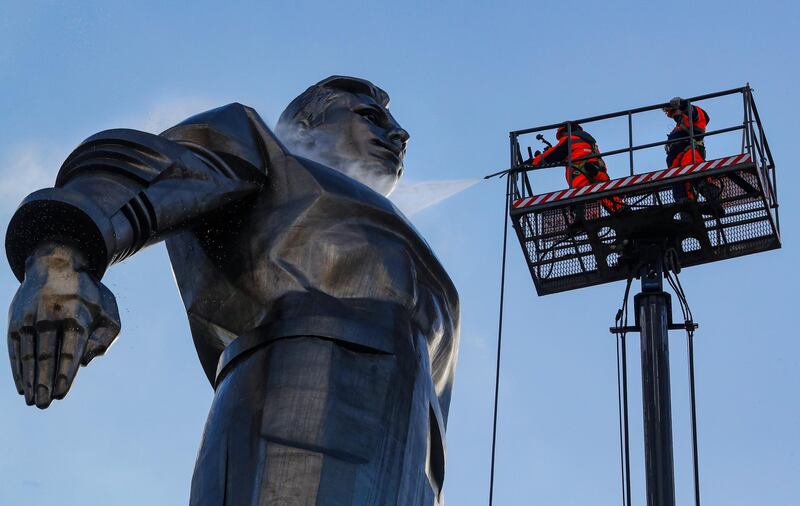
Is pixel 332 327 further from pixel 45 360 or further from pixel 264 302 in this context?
pixel 45 360

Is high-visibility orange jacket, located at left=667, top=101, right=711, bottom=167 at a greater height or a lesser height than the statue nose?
greater

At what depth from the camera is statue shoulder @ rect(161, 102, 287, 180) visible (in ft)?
20.3

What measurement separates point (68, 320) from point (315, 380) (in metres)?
0.89

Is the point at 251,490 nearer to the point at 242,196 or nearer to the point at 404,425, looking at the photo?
the point at 404,425

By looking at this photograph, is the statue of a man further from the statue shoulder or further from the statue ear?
the statue ear

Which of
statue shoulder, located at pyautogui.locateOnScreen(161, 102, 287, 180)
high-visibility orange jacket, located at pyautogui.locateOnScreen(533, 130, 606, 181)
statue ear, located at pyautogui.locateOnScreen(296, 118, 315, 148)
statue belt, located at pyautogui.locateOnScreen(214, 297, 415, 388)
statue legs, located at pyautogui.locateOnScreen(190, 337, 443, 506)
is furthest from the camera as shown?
high-visibility orange jacket, located at pyautogui.locateOnScreen(533, 130, 606, 181)

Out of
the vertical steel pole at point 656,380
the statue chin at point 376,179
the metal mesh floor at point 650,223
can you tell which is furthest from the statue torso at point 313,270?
the metal mesh floor at point 650,223

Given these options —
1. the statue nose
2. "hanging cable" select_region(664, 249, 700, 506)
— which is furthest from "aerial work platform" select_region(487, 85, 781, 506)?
the statue nose

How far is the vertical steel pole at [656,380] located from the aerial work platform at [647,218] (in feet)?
1.35

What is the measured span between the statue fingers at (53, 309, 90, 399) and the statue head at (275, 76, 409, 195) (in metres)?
1.98

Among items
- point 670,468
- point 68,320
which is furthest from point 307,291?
point 670,468

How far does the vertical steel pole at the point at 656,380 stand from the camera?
1669 cm

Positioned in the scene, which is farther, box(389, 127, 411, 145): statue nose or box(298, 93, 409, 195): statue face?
box(389, 127, 411, 145): statue nose

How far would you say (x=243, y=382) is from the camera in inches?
227
